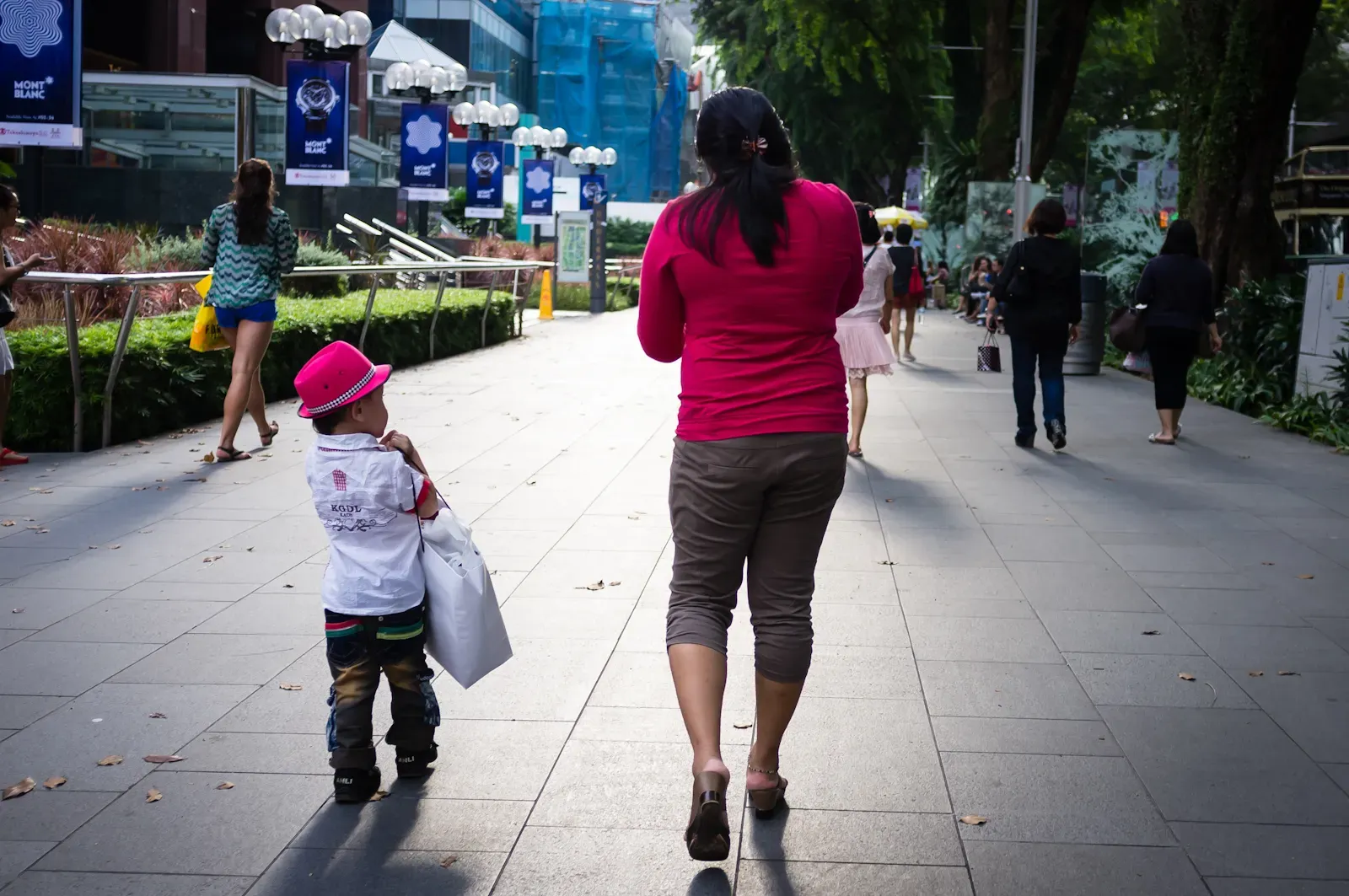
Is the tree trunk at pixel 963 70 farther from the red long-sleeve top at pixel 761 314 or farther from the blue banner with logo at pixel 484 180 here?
the red long-sleeve top at pixel 761 314

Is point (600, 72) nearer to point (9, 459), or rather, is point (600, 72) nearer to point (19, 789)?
point (9, 459)

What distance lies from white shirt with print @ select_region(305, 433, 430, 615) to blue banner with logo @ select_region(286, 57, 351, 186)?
68.3ft

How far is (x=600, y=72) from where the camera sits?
3120 inches

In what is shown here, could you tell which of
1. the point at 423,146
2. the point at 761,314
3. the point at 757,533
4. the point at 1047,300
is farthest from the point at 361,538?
the point at 423,146

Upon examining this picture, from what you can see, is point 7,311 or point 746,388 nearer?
point 746,388

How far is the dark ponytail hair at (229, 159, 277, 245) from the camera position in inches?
384

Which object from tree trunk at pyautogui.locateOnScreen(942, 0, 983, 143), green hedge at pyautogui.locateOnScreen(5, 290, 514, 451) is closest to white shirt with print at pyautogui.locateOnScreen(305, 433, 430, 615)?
green hedge at pyautogui.locateOnScreen(5, 290, 514, 451)

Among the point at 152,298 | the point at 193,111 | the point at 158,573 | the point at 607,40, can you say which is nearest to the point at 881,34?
the point at 193,111

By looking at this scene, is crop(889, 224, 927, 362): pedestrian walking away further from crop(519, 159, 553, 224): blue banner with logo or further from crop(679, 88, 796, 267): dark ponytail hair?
crop(519, 159, 553, 224): blue banner with logo

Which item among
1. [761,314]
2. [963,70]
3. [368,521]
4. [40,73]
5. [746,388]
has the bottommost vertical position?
[368,521]

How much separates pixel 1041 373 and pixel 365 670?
827 centimetres

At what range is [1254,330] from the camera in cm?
A: 1574

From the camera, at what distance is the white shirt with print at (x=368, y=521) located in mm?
4020

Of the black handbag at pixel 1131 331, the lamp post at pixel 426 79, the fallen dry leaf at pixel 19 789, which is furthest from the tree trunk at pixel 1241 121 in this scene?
the lamp post at pixel 426 79
